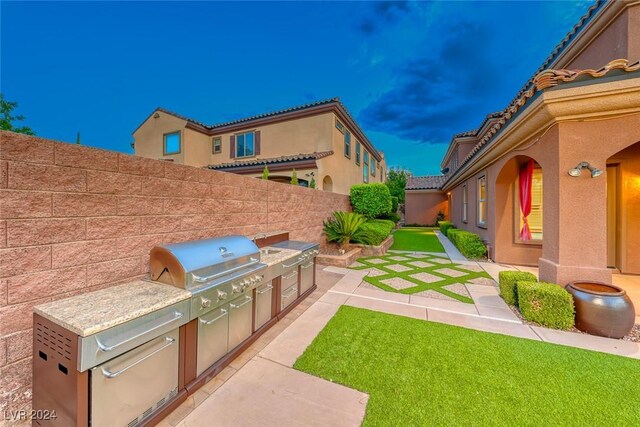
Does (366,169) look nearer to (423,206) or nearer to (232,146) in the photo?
(423,206)

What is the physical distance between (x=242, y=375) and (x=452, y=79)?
4618 cm

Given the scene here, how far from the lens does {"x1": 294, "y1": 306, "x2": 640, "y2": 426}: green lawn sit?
2.11 meters

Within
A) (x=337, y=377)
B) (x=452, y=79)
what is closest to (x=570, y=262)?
(x=337, y=377)

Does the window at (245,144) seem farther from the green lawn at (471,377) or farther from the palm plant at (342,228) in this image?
the green lawn at (471,377)


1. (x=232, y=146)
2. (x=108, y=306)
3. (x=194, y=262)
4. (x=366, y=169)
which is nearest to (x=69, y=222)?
(x=108, y=306)

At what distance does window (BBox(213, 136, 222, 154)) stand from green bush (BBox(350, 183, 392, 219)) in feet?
33.1

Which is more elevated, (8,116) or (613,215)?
(8,116)

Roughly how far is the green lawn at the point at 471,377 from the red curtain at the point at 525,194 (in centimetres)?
453

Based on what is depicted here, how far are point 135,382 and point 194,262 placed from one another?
1.03 metres

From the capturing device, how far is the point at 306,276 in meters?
4.76

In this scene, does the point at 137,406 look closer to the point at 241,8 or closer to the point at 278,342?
the point at 278,342

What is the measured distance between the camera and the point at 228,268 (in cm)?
283

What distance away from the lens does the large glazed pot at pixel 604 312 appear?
129 inches

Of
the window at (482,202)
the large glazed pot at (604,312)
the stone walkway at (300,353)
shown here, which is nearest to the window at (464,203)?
the window at (482,202)
